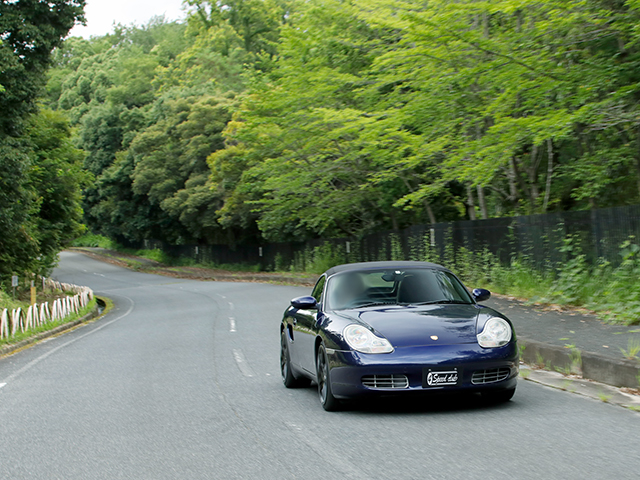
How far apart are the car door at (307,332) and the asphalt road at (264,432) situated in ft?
1.44

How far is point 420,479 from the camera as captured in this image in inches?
189

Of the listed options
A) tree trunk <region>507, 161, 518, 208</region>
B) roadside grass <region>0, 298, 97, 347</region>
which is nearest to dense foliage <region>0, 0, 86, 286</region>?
roadside grass <region>0, 298, 97, 347</region>

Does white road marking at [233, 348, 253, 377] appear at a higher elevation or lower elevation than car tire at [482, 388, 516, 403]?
lower

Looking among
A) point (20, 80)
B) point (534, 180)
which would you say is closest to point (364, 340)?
point (534, 180)

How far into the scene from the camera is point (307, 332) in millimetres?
8297

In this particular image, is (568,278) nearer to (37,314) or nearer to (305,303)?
(305,303)

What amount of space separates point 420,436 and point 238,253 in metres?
56.0

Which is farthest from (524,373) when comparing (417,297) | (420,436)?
(420,436)

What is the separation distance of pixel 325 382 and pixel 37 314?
16.0m

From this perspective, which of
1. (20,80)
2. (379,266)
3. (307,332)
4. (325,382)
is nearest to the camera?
(325,382)

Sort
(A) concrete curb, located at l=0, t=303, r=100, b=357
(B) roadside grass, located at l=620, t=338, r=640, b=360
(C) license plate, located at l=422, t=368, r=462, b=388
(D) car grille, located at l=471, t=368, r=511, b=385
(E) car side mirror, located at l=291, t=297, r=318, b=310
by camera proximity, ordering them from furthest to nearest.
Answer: (A) concrete curb, located at l=0, t=303, r=100, b=357 < (B) roadside grass, located at l=620, t=338, r=640, b=360 < (E) car side mirror, located at l=291, t=297, r=318, b=310 < (D) car grille, located at l=471, t=368, r=511, b=385 < (C) license plate, located at l=422, t=368, r=462, b=388

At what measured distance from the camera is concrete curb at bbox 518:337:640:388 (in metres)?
7.84

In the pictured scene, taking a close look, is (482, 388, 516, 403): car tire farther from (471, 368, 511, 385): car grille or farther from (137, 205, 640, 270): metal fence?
(137, 205, 640, 270): metal fence

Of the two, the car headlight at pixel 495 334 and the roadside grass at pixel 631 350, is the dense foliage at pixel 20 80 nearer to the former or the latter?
the car headlight at pixel 495 334
